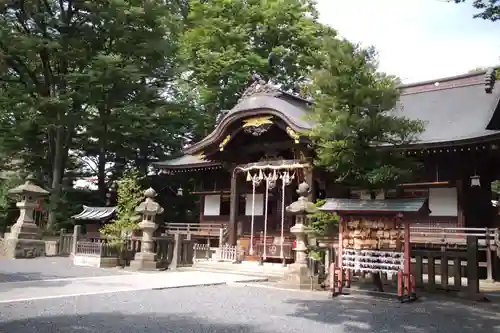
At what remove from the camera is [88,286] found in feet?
30.8

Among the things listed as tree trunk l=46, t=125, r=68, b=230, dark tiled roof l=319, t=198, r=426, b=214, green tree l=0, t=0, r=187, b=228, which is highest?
green tree l=0, t=0, r=187, b=228

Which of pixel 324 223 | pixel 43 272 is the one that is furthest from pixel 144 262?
pixel 324 223

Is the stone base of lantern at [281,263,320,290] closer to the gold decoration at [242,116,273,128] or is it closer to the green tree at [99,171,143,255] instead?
the green tree at [99,171,143,255]

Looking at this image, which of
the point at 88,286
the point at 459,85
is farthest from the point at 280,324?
the point at 459,85

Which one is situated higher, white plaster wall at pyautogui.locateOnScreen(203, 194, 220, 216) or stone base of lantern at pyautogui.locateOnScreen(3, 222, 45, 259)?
white plaster wall at pyautogui.locateOnScreen(203, 194, 220, 216)

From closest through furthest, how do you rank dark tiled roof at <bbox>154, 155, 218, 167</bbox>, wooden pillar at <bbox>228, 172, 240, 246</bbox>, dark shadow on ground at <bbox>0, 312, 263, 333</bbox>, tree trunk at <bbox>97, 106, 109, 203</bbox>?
1. dark shadow on ground at <bbox>0, 312, 263, 333</bbox>
2. wooden pillar at <bbox>228, 172, 240, 246</bbox>
3. dark tiled roof at <bbox>154, 155, 218, 167</bbox>
4. tree trunk at <bbox>97, 106, 109, 203</bbox>

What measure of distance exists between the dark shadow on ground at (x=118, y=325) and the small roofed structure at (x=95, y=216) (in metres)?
11.2

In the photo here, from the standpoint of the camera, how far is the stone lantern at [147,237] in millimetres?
13570

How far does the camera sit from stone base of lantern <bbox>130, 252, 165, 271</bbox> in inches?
531

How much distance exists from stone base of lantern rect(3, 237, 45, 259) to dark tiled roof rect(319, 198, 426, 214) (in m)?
12.8

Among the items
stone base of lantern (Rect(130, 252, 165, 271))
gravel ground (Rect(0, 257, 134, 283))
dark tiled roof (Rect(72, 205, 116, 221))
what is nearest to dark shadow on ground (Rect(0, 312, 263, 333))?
gravel ground (Rect(0, 257, 134, 283))

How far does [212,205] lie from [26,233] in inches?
302

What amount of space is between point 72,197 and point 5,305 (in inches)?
651

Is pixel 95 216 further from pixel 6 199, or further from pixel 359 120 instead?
pixel 359 120
